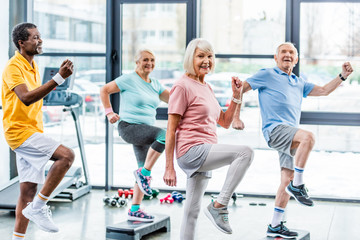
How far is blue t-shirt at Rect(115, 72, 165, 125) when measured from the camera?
4828mm

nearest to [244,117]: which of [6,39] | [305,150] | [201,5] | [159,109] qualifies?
[159,109]

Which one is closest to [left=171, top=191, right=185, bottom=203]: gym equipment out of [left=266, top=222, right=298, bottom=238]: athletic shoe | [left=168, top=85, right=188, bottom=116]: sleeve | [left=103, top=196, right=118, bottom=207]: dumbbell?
[left=103, top=196, right=118, bottom=207]: dumbbell

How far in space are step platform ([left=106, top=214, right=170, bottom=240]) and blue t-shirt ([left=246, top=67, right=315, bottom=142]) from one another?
4.15ft

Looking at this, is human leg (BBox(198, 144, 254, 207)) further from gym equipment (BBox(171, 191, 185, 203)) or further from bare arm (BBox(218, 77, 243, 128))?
gym equipment (BBox(171, 191, 185, 203))

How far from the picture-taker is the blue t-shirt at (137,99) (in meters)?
4.83

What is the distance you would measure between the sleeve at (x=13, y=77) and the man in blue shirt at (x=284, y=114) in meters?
1.58

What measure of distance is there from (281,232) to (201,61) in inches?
67.2

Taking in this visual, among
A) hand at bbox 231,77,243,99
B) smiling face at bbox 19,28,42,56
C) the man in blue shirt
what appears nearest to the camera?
hand at bbox 231,77,243,99

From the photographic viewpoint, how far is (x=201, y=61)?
3615mm

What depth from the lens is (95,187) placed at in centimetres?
678

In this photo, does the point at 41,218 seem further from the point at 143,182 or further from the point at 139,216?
the point at 139,216

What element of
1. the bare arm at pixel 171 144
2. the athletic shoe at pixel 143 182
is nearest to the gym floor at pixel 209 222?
the athletic shoe at pixel 143 182

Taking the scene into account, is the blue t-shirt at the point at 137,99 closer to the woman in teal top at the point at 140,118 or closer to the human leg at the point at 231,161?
the woman in teal top at the point at 140,118

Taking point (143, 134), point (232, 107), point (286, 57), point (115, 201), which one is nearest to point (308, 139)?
point (232, 107)
